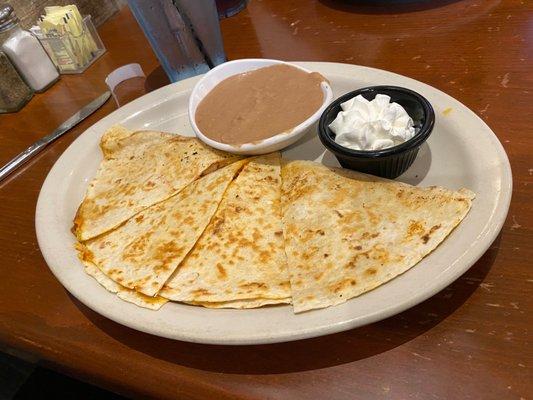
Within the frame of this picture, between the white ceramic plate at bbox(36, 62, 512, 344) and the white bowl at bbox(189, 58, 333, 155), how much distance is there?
117 mm

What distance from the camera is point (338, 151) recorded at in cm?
126

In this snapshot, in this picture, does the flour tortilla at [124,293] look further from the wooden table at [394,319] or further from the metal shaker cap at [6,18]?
the metal shaker cap at [6,18]

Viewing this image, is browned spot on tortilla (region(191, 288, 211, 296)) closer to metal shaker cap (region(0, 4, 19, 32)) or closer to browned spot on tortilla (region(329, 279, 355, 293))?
browned spot on tortilla (region(329, 279, 355, 293))

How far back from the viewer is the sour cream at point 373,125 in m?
1.23

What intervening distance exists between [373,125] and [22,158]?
1.33 metres

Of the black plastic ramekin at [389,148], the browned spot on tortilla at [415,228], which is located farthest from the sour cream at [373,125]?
the browned spot on tortilla at [415,228]

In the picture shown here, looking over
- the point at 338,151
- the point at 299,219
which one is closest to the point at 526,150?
the point at 338,151

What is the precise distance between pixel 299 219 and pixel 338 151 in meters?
0.22

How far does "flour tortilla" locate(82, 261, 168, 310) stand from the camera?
1089 millimetres

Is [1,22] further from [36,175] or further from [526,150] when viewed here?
[526,150]

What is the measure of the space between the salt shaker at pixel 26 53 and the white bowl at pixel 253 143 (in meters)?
1.04

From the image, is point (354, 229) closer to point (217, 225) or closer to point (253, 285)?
point (253, 285)

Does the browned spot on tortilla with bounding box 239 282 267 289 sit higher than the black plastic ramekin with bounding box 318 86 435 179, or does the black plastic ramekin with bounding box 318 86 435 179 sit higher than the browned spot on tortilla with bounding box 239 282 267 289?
the black plastic ramekin with bounding box 318 86 435 179

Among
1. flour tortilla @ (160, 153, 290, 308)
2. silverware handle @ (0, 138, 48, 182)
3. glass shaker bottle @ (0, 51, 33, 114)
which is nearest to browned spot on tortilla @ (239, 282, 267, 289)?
flour tortilla @ (160, 153, 290, 308)
